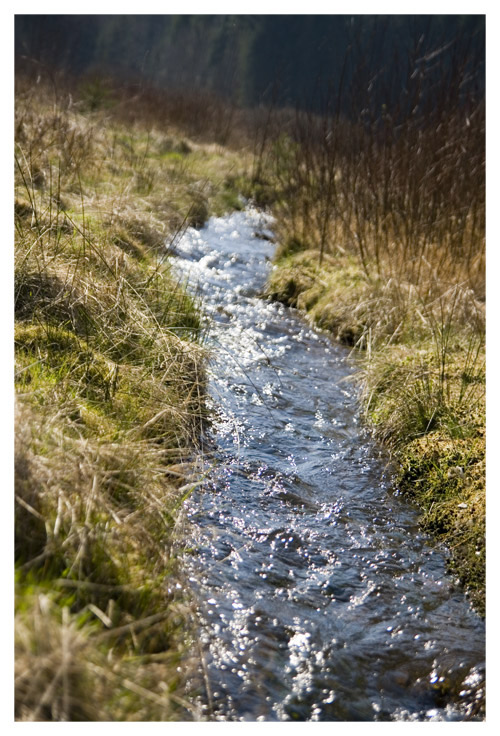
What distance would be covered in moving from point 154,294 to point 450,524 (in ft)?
7.13

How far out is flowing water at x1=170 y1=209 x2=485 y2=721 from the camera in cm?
191

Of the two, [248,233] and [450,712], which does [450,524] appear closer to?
[450,712]

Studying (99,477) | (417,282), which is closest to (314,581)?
(99,477)

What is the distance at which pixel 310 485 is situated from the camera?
3.10 m

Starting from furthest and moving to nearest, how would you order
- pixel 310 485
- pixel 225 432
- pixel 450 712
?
pixel 225 432, pixel 310 485, pixel 450 712

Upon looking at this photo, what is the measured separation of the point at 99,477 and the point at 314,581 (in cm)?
88

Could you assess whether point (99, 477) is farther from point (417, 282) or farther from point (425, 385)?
point (417, 282)

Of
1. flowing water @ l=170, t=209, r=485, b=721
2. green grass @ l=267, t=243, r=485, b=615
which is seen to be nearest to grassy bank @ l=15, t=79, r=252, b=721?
flowing water @ l=170, t=209, r=485, b=721

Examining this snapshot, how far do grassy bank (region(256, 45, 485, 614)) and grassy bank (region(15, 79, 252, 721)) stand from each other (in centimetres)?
113

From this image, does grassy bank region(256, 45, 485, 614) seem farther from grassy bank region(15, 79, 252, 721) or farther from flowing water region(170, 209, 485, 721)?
grassy bank region(15, 79, 252, 721)

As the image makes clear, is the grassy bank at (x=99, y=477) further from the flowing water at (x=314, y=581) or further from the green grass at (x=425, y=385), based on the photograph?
the green grass at (x=425, y=385)

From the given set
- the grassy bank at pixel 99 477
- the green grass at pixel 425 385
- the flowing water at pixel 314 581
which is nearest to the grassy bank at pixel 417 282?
the green grass at pixel 425 385

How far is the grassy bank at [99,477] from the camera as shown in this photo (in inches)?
57.4

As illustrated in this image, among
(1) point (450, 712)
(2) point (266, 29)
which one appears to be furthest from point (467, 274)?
(2) point (266, 29)
